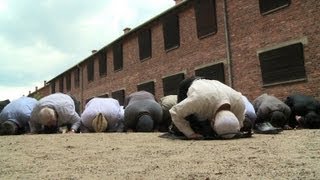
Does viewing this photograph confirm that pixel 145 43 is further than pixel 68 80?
No

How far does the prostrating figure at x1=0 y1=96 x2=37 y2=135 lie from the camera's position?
9797mm

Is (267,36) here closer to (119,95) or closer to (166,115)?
(166,115)

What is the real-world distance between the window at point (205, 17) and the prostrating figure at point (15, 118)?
900 centimetres

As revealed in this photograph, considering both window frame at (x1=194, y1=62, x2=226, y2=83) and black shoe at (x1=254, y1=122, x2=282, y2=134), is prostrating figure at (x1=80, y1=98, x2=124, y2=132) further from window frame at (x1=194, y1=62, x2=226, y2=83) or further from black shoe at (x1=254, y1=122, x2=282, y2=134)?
window frame at (x1=194, y1=62, x2=226, y2=83)

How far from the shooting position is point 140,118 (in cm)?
912

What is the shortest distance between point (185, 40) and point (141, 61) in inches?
181

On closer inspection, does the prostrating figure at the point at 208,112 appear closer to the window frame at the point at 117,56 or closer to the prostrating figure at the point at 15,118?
the prostrating figure at the point at 15,118

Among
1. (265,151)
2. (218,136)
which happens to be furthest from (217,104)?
(265,151)

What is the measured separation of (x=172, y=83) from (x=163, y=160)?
1494 centimetres

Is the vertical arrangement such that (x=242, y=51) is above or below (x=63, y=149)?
above

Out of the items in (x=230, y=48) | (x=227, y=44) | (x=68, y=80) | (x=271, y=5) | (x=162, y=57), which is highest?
(x=68, y=80)

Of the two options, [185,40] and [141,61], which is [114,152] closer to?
[185,40]

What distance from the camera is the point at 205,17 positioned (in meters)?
17.3

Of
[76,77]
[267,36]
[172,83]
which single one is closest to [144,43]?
[172,83]
